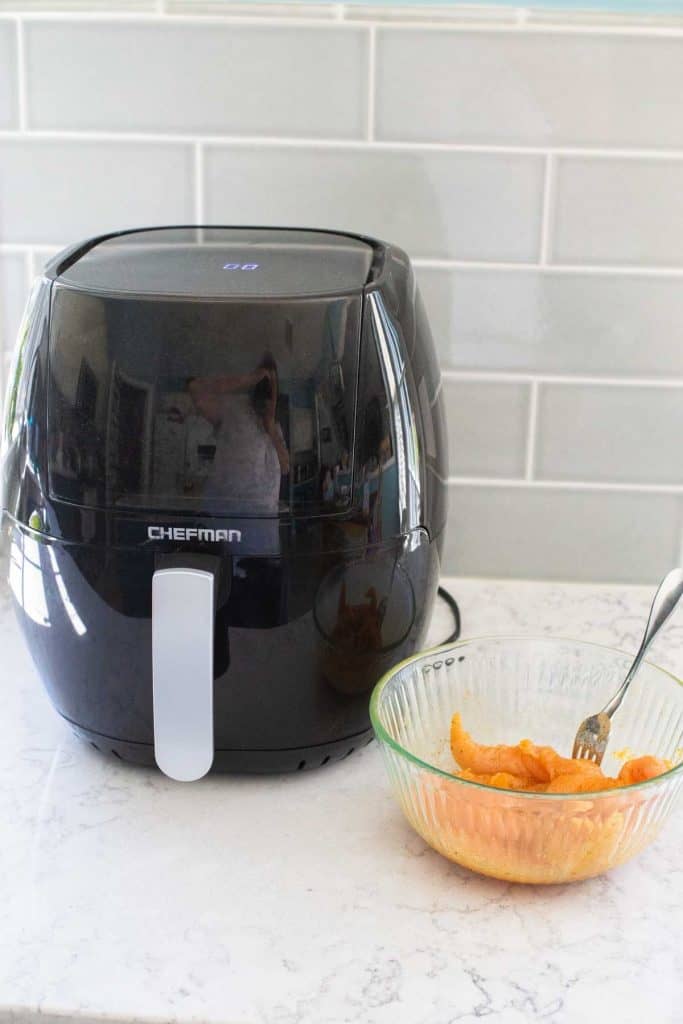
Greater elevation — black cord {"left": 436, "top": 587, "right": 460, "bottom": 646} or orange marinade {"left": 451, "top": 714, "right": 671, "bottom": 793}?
orange marinade {"left": 451, "top": 714, "right": 671, "bottom": 793}

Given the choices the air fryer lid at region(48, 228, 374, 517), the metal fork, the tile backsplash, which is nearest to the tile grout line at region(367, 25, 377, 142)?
the tile backsplash

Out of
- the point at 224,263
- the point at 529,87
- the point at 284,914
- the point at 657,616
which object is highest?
the point at 529,87

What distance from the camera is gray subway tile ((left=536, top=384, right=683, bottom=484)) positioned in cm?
99

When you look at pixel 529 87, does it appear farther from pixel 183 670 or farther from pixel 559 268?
pixel 183 670

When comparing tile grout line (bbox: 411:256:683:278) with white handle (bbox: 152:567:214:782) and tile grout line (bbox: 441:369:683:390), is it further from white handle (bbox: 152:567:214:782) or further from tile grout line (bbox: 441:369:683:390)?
white handle (bbox: 152:567:214:782)

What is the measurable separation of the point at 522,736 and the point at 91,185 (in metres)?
0.56

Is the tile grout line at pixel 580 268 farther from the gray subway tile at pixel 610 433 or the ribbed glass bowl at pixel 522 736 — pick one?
the ribbed glass bowl at pixel 522 736

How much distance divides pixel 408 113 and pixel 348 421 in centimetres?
39

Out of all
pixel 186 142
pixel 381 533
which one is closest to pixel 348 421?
pixel 381 533

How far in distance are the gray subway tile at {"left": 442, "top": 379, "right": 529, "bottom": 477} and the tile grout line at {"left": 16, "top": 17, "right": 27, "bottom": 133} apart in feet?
1.34

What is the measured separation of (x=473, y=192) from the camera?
94 cm

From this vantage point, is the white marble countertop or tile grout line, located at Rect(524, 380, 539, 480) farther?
tile grout line, located at Rect(524, 380, 539, 480)

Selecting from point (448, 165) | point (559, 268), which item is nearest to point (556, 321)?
point (559, 268)

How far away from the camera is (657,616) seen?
0.74 meters
